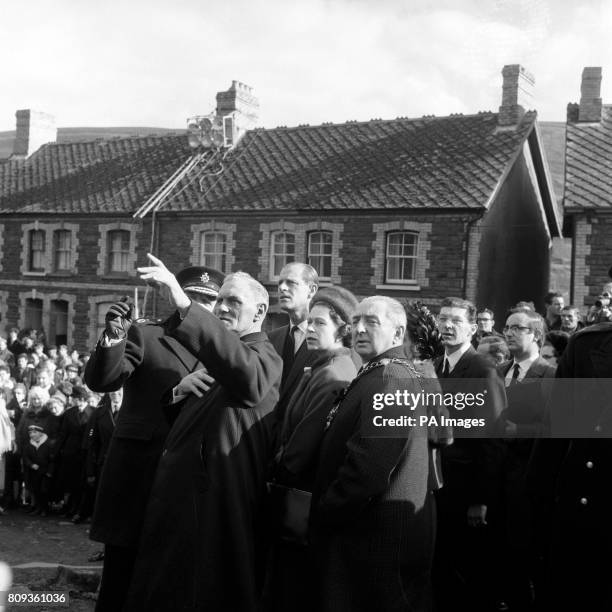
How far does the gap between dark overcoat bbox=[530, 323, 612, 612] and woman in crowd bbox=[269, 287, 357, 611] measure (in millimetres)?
1065

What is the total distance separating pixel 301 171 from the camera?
23.7m

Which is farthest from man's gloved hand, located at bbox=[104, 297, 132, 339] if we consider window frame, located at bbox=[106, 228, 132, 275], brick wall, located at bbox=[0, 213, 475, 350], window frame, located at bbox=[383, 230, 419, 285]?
window frame, located at bbox=[106, 228, 132, 275]

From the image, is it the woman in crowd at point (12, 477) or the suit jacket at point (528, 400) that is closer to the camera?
the suit jacket at point (528, 400)

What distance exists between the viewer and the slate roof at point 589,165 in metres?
18.3

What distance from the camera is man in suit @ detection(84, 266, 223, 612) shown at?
4.16m

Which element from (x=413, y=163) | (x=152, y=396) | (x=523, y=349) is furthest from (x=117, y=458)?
(x=413, y=163)

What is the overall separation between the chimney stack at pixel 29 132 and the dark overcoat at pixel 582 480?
2950cm

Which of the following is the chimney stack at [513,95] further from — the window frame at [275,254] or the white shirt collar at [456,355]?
the white shirt collar at [456,355]

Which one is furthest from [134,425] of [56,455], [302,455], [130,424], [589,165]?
[589,165]

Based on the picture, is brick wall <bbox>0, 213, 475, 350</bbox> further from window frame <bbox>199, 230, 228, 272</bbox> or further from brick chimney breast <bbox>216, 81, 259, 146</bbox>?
brick chimney breast <bbox>216, 81, 259, 146</bbox>

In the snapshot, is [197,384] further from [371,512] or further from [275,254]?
[275,254]

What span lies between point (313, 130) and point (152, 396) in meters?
21.9

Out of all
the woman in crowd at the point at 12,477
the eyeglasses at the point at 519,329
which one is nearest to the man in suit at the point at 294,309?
the eyeglasses at the point at 519,329

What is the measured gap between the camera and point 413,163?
72.5 ft
